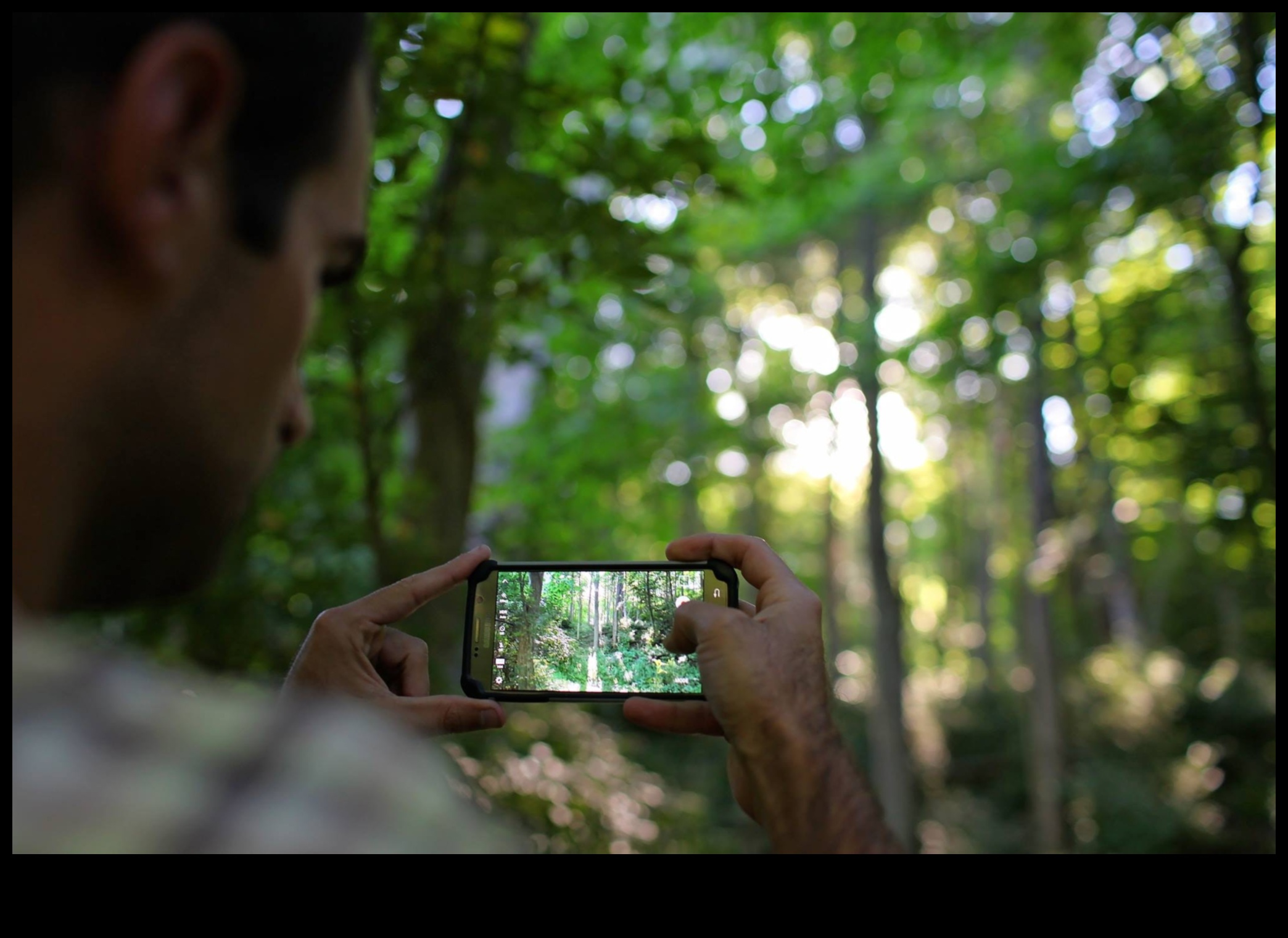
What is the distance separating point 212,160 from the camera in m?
0.74

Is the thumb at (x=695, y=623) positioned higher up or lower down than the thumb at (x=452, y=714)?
higher up

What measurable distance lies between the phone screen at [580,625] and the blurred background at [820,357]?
3.56ft

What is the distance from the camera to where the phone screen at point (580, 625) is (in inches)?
55.4

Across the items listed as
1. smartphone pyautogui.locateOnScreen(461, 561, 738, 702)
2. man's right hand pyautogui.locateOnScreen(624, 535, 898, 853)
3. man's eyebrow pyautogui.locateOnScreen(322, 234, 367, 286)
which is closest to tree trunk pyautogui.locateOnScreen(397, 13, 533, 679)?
smartphone pyautogui.locateOnScreen(461, 561, 738, 702)

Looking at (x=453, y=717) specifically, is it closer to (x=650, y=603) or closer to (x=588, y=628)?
(x=588, y=628)

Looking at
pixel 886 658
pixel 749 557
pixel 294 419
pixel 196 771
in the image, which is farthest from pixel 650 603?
pixel 886 658

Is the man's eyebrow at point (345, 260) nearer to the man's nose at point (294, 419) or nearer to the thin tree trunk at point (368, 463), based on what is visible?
the man's nose at point (294, 419)

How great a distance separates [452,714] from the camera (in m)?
1.32

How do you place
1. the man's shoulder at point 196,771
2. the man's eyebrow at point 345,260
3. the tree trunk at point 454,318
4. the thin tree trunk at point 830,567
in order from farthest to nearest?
1. the thin tree trunk at point 830,567
2. the tree trunk at point 454,318
3. the man's eyebrow at point 345,260
4. the man's shoulder at point 196,771

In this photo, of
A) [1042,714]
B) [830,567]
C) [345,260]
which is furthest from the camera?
[830,567]

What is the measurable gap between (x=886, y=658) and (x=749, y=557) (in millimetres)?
8398

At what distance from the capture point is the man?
453mm

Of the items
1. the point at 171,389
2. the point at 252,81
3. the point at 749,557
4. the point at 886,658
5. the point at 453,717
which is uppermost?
the point at 252,81

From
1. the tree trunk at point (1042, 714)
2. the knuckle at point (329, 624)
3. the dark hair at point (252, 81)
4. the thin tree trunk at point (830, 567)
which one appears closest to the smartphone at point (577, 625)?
the knuckle at point (329, 624)
